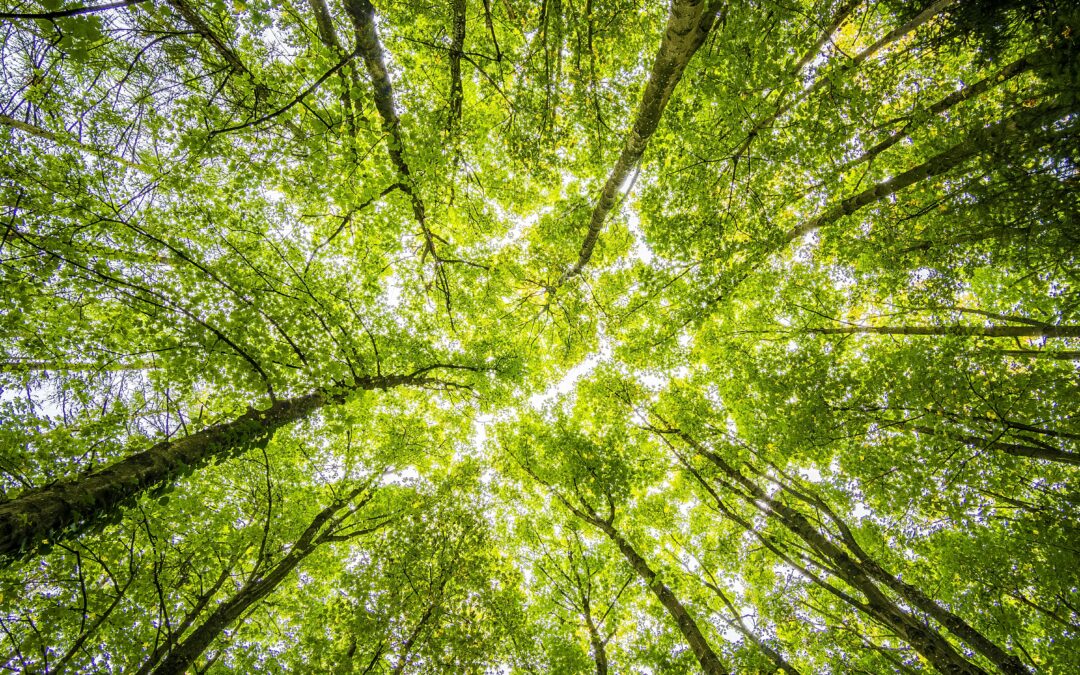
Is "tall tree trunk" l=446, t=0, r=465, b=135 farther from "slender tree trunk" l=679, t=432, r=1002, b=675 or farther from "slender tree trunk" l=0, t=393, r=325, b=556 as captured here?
"slender tree trunk" l=679, t=432, r=1002, b=675

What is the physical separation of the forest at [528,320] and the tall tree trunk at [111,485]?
0.04 meters

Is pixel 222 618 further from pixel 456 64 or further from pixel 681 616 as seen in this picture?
pixel 456 64

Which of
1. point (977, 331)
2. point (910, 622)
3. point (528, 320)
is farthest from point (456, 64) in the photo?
point (910, 622)

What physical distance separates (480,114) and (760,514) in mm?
11705

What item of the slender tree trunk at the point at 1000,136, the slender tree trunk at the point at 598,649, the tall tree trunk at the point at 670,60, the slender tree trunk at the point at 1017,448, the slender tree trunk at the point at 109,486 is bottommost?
the slender tree trunk at the point at 598,649

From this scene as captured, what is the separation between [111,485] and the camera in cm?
371

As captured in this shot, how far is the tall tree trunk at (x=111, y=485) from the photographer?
10.2 feet

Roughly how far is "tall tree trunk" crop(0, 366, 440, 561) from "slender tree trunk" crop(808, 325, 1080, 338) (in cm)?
1017

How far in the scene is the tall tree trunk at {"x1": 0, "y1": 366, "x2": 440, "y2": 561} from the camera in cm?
310

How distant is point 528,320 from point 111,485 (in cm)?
843

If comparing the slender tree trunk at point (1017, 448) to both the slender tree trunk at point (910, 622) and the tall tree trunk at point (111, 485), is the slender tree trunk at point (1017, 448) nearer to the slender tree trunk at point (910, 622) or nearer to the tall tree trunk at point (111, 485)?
the slender tree trunk at point (910, 622)

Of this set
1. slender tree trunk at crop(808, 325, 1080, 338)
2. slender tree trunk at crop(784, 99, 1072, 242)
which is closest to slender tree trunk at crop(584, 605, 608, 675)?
slender tree trunk at crop(808, 325, 1080, 338)

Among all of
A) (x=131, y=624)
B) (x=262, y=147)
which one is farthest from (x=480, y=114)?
(x=131, y=624)

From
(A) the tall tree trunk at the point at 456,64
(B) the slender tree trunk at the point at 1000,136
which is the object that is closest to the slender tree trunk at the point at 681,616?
(B) the slender tree trunk at the point at 1000,136
